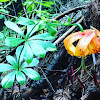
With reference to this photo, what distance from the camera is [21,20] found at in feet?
2.60

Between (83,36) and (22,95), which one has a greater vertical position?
(83,36)

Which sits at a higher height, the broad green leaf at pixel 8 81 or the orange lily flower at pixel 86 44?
the orange lily flower at pixel 86 44

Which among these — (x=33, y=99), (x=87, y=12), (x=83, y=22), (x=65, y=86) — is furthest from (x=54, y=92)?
(x=87, y=12)

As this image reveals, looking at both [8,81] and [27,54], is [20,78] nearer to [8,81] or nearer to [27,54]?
[8,81]

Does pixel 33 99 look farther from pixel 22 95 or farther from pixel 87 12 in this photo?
pixel 87 12

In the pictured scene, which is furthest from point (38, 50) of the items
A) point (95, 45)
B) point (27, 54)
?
point (95, 45)

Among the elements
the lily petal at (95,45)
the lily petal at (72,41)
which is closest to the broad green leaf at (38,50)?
the lily petal at (72,41)

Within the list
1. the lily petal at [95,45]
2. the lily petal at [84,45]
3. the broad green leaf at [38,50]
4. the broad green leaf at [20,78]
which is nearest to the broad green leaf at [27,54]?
the broad green leaf at [38,50]

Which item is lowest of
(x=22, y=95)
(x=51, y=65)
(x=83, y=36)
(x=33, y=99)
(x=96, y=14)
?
(x=33, y=99)

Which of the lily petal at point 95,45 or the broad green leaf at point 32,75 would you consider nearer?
the lily petal at point 95,45

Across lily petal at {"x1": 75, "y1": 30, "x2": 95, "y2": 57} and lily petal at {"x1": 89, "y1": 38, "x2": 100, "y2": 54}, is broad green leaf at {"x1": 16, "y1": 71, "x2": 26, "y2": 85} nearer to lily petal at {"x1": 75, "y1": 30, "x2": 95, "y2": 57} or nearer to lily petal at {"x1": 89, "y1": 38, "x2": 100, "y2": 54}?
lily petal at {"x1": 75, "y1": 30, "x2": 95, "y2": 57}

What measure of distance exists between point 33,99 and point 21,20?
3.40ft

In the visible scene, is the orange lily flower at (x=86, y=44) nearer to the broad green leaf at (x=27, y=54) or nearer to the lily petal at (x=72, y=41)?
the lily petal at (x=72, y=41)

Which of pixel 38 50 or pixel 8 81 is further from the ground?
pixel 38 50
